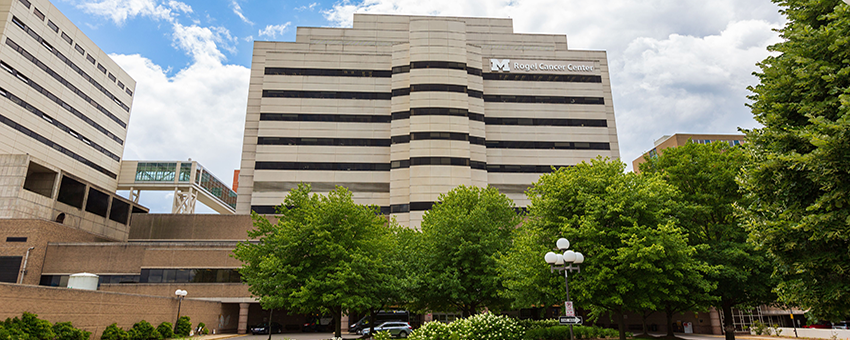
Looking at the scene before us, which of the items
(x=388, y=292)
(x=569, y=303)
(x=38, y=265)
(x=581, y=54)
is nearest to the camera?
(x=569, y=303)

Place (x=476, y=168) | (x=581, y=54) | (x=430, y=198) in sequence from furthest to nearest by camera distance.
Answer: (x=581, y=54)
(x=476, y=168)
(x=430, y=198)

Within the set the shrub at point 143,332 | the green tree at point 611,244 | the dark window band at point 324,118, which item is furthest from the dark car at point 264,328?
the dark window band at point 324,118

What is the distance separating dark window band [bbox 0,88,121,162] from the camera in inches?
2327

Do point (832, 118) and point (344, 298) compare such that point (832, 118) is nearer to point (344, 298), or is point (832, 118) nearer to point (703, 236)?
point (703, 236)

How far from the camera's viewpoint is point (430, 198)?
59625 mm

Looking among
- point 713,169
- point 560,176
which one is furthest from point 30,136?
point 713,169

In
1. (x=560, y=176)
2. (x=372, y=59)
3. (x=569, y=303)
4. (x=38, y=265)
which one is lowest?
(x=569, y=303)

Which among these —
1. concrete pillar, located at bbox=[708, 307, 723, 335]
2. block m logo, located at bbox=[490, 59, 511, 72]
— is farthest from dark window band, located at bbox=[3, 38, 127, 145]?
concrete pillar, located at bbox=[708, 307, 723, 335]

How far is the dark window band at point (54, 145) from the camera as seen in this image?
2317 inches

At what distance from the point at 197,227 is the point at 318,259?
3541 centimetres

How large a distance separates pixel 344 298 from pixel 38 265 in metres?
37.9

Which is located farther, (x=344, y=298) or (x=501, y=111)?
(x=501, y=111)

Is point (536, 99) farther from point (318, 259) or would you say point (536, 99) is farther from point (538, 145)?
point (318, 259)

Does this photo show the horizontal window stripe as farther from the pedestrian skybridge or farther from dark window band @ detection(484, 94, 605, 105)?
dark window band @ detection(484, 94, 605, 105)
